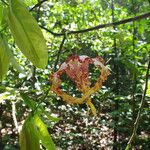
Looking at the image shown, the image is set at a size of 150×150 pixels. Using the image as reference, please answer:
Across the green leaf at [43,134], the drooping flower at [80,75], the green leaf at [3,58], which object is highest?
the green leaf at [3,58]

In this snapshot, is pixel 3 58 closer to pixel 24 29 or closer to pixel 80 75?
pixel 24 29

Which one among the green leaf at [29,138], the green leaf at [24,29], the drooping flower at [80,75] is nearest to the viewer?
the green leaf at [24,29]

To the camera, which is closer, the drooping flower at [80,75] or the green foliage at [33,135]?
the green foliage at [33,135]

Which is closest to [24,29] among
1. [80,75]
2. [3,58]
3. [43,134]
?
[3,58]

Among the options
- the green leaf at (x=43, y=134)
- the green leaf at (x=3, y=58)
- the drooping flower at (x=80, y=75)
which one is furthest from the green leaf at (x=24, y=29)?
the drooping flower at (x=80, y=75)

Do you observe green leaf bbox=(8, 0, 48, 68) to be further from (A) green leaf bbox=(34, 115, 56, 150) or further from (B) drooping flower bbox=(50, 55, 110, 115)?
(B) drooping flower bbox=(50, 55, 110, 115)

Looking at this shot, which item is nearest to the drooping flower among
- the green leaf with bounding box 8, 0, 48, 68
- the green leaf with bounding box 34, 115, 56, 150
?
the green leaf with bounding box 34, 115, 56, 150

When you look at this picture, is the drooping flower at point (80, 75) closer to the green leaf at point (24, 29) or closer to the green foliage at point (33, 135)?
the green foliage at point (33, 135)
